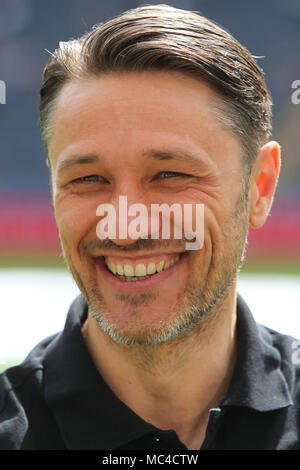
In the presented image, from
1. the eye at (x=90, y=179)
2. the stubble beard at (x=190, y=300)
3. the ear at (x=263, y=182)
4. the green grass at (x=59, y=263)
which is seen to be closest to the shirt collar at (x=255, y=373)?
the stubble beard at (x=190, y=300)

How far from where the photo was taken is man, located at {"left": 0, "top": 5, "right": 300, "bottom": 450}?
4.43 feet

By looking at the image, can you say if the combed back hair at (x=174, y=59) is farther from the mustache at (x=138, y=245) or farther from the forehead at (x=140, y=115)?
the mustache at (x=138, y=245)

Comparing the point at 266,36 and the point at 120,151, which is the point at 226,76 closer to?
the point at 120,151

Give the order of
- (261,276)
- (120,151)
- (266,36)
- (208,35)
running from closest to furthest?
(120,151)
(208,35)
(261,276)
(266,36)

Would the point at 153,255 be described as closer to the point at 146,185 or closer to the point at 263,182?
the point at 146,185

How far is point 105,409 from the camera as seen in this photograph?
141 cm

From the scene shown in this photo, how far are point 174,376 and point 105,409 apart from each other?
0.18 metres

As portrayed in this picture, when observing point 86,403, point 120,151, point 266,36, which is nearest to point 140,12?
point 120,151

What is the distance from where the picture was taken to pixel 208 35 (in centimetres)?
144

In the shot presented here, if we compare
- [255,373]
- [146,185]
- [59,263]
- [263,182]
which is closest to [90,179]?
[146,185]

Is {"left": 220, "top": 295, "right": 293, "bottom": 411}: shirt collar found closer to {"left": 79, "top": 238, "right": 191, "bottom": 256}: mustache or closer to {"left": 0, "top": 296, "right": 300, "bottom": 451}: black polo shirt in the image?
{"left": 0, "top": 296, "right": 300, "bottom": 451}: black polo shirt

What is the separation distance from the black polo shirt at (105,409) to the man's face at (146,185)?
163mm

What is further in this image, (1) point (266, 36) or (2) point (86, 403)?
(1) point (266, 36)
